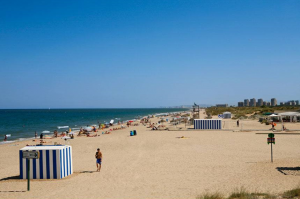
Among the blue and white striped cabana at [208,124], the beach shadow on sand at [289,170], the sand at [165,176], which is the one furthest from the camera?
the blue and white striped cabana at [208,124]

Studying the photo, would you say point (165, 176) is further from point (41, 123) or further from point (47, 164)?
point (41, 123)

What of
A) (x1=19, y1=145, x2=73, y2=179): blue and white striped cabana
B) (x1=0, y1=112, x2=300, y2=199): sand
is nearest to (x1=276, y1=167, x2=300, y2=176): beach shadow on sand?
(x1=0, y1=112, x2=300, y2=199): sand

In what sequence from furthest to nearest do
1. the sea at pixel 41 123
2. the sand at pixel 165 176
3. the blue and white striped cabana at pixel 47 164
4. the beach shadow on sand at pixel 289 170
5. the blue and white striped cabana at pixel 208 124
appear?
the sea at pixel 41 123 → the blue and white striped cabana at pixel 208 124 → the beach shadow on sand at pixel 289 170 → the blue and white striped cabana at pixel 47 164 → the sand at pixel 165 176

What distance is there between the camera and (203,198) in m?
7.07

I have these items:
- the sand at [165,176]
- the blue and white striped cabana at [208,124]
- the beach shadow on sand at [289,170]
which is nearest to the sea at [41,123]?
the blue and white striped cabana at [208,124]

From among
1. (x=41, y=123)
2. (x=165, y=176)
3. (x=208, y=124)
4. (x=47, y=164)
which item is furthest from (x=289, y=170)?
(x=41, y=123)

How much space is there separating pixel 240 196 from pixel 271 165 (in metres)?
5.57

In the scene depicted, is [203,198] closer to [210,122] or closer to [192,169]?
[192,169]

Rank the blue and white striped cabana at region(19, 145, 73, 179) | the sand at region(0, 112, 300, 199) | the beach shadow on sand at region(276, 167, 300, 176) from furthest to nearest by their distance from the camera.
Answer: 1. the beach shadow on sand at region(276, 167, 300, 176)
2. the blue and white striped cabana at region(19, 145, 73, 179)
3. the sand at region(0, 112, 300, 199)

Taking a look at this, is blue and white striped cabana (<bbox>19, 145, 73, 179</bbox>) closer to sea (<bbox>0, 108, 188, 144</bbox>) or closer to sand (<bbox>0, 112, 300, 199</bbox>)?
sand (<bbox>0, 112, 300, 199</bbox>)

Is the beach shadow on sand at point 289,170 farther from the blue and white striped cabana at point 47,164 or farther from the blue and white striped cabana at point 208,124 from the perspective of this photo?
the blue and white striped cabana at point 208,124

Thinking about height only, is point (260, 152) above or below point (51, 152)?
below

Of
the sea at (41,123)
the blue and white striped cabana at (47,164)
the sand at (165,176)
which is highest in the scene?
the blue and white striped cabana at (47,164)

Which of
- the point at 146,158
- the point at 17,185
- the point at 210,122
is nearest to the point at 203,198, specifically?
the point at 17,185
